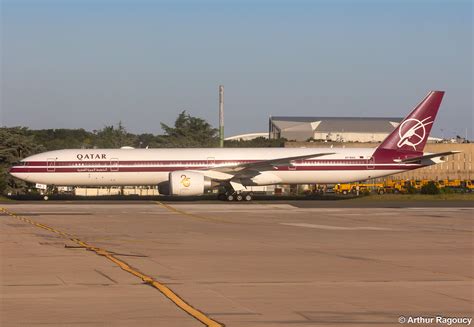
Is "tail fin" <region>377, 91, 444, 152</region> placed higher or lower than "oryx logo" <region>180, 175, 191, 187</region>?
higher

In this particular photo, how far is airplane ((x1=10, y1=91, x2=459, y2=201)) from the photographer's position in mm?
51250

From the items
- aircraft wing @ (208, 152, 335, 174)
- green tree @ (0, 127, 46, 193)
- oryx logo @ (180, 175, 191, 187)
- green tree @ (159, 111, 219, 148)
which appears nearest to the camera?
oryx logo @ (180, 175, 191, 187)

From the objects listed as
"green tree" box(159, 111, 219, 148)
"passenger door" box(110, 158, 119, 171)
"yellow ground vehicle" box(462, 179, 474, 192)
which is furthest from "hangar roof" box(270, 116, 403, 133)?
"passenger door" box(110, 158, 119, 171)

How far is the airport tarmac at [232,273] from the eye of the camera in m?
10.5

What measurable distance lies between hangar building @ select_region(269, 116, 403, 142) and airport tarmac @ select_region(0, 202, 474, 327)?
84.6 meters

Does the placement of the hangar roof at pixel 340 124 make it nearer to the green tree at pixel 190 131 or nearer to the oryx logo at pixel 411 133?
the green tree at pixel 190 131

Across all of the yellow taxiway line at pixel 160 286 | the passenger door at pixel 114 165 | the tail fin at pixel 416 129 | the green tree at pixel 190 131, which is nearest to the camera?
the yellow taxiway line at pixel 160 286

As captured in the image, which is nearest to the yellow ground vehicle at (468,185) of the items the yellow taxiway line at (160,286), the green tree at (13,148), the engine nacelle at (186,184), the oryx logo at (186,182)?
the engine nacelle at (186,184)

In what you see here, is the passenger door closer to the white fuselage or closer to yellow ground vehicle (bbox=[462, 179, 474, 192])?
the white fuselage

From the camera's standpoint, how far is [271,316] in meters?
10.3

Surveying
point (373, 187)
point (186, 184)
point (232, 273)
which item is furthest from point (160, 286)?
point (373, 187)

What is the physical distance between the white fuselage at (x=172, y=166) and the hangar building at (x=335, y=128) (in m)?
58.7

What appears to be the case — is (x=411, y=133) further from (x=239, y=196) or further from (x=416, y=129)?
(x=239, y=196)

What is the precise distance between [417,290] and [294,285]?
1933 mm
